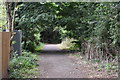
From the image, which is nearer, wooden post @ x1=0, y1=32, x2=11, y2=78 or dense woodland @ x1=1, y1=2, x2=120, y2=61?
wooden post @ x1=0, y1=32, x2=11, y2=78

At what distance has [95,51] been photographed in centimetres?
930

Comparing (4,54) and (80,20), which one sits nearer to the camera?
(4,54)

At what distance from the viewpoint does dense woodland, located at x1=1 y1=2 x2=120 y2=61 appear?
7.38m

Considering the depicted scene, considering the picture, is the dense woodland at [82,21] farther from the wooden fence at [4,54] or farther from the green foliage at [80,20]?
the wooden fence at [4,54]

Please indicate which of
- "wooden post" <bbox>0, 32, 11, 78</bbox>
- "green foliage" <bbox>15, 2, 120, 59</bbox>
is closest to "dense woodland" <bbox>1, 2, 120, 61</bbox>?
"green foliage" <bbox>15, 2, 120, 59</bbox>

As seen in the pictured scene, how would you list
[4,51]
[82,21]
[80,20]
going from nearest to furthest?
1. [4,51]
2. [82,21]
3. [80,20]

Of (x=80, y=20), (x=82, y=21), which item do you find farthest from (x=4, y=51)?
(x=80, y=20)

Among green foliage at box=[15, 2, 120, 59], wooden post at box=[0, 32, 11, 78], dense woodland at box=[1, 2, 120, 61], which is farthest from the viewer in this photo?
green foliage at box=[15, 2, 120, 59]

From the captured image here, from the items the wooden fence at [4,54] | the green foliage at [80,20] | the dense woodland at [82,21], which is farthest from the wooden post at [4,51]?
the green foliage at [80,20]

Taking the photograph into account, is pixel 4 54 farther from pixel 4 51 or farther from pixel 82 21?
pixel 82 21

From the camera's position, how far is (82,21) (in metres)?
11.7

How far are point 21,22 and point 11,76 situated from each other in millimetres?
6445

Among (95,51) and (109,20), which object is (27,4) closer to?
(95,51)

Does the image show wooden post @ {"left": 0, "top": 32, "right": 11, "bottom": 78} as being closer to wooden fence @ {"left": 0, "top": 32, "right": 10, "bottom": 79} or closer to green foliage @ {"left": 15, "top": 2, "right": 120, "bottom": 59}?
wooden fence @ {"left": 0, "top": 32, "right": 10, "bottom": 79}
